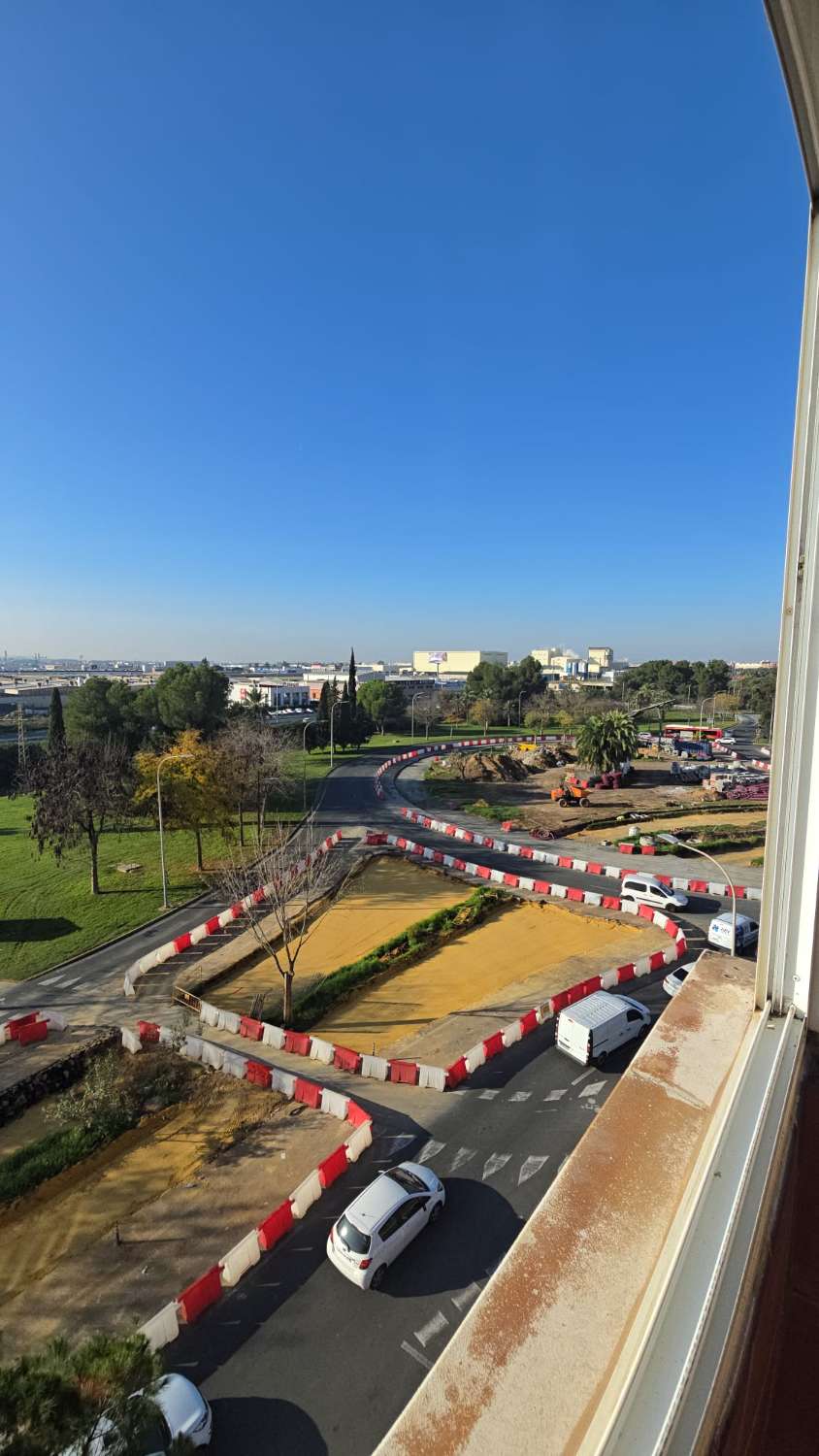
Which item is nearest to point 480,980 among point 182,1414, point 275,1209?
point 275,1209

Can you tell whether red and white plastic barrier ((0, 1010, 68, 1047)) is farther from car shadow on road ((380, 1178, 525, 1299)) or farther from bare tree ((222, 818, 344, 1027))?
car shadow on road ((380, 1178, 525, 1299))

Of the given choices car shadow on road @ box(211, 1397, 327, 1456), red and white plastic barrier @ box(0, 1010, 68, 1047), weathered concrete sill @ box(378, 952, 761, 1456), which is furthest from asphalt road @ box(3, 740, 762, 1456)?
red and white plastic barrier @ box(0, 1010, 68, 1047)

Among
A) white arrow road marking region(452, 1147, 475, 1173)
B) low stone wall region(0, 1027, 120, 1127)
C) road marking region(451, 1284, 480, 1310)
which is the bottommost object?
low stone wall region(0, 1027, 120, 1127)

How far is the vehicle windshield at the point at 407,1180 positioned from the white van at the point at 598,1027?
15.1 feet

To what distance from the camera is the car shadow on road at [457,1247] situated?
7867 mm

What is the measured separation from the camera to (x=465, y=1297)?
7551 mm

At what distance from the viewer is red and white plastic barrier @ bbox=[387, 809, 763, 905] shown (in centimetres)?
2277

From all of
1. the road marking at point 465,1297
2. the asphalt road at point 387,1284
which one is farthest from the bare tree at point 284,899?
the road marking at point 465,1297

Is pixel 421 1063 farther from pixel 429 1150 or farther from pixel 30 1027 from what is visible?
pixel 30 1027

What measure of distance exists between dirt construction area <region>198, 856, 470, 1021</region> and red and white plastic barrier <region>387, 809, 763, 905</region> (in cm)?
227

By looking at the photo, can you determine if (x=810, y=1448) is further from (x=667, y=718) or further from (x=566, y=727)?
(x=667, y=718)

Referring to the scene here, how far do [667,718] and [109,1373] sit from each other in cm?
9522

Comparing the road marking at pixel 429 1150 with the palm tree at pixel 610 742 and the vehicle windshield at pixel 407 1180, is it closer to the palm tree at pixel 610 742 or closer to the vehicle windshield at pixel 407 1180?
the vehicle windshield at pixel 407 1180

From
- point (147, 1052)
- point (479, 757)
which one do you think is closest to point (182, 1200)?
point (147, 1052)
